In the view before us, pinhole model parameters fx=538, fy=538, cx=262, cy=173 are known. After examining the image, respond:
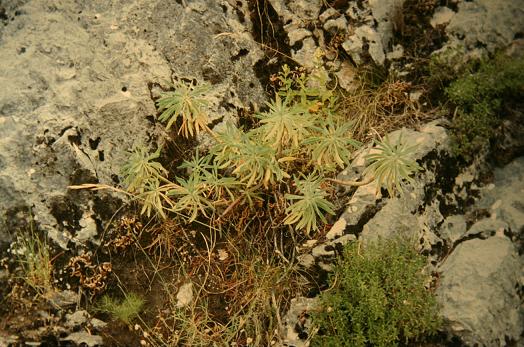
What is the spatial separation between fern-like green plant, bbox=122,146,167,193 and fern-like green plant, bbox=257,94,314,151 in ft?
2.75

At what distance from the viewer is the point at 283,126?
3957mm

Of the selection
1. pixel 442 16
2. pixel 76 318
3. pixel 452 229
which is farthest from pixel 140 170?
pixel 442 16

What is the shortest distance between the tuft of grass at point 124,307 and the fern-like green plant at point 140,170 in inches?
32.6

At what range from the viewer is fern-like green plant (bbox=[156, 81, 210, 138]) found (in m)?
4.04

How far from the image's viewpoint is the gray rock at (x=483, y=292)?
12.0ft

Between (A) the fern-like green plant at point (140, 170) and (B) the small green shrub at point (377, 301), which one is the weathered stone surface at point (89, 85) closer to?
(A) the fern-like green plant at point (140, 170)

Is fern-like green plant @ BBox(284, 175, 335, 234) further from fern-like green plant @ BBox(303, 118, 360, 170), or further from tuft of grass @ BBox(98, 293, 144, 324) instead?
tuft of grass @ BBox(98, 293, 144, 324)

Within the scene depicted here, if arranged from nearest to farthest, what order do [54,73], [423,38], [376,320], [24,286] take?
[376,320] → [24,286] → [54,73] → [423,38]

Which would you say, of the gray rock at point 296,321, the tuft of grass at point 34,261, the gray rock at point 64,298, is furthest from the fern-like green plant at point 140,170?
the gray rock at point 296,321

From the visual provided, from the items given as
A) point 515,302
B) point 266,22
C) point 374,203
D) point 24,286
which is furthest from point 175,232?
point 515,302

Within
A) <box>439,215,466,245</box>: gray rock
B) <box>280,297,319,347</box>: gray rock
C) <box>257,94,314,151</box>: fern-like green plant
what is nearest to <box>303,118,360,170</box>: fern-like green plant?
<box>257,94,314,151</box>: fern-like green plant

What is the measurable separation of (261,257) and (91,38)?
7.42ft

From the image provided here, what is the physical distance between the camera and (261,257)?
430 centimetres

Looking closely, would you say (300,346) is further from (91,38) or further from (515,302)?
(91,38)
